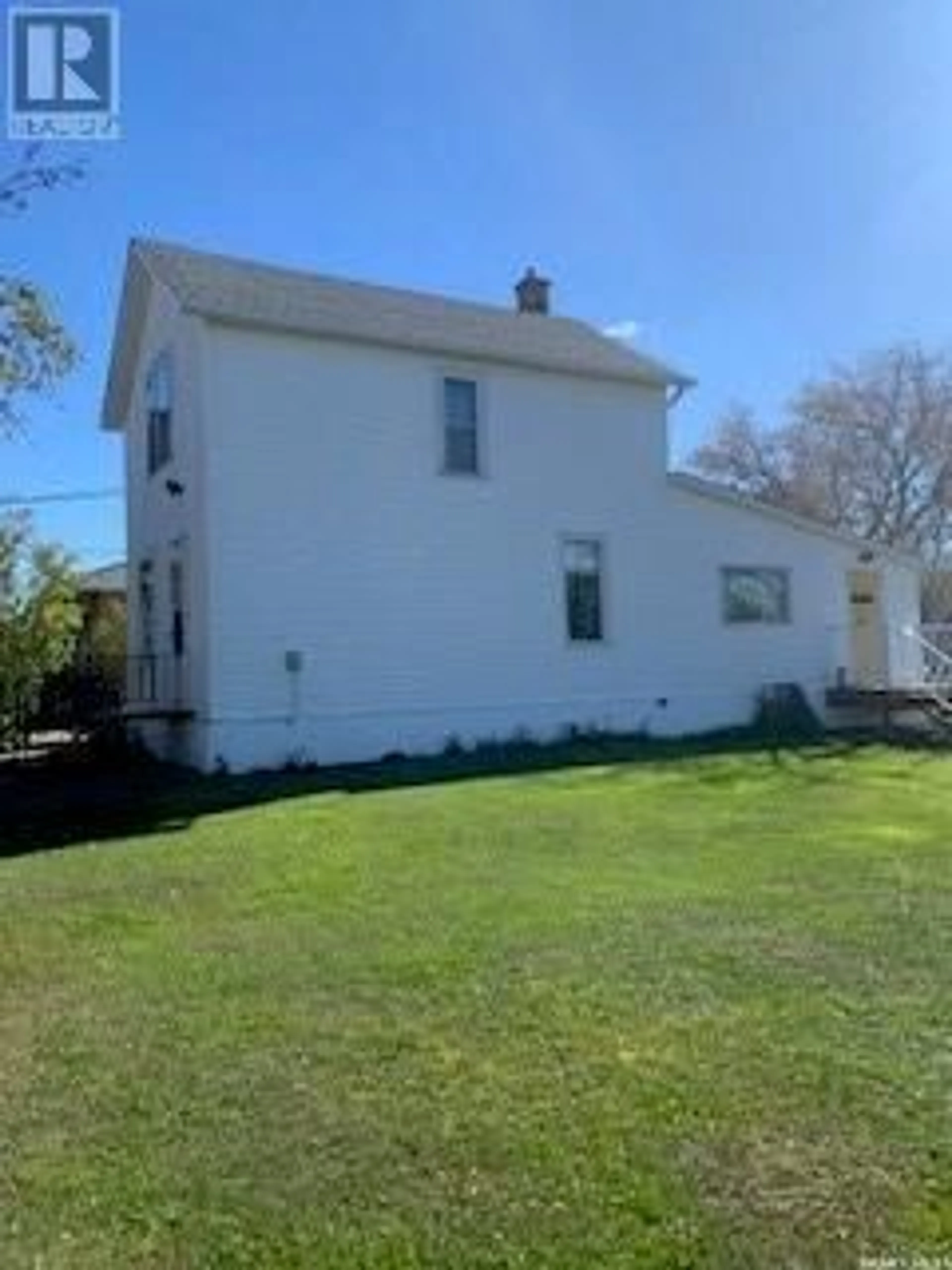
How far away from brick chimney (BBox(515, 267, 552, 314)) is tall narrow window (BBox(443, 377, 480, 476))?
6253mm

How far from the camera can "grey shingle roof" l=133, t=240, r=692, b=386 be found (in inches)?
771

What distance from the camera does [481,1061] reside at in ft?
19.7

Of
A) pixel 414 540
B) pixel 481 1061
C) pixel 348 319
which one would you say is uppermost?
pixel 348 319

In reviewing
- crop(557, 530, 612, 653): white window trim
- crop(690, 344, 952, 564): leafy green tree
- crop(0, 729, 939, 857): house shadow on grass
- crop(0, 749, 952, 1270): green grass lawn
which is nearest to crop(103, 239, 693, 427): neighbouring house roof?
crop(557, 530, 612, 653): white window trim

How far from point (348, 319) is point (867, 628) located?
1103 cm

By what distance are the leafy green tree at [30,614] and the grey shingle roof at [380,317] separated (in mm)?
3581

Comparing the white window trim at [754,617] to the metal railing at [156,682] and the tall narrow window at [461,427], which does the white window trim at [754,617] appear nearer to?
the tall narrow window at [461,427]

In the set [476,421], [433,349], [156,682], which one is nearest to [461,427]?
[476,421]

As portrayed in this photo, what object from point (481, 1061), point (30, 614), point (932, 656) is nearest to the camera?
point (481, 1061)

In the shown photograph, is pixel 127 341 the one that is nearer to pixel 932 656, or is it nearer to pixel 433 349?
pixel 433 349

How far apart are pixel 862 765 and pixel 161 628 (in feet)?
31.1

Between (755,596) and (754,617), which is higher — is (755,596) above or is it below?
above

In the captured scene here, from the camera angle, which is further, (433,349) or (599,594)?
(599,594)

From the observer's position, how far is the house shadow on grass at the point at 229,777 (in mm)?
14406
